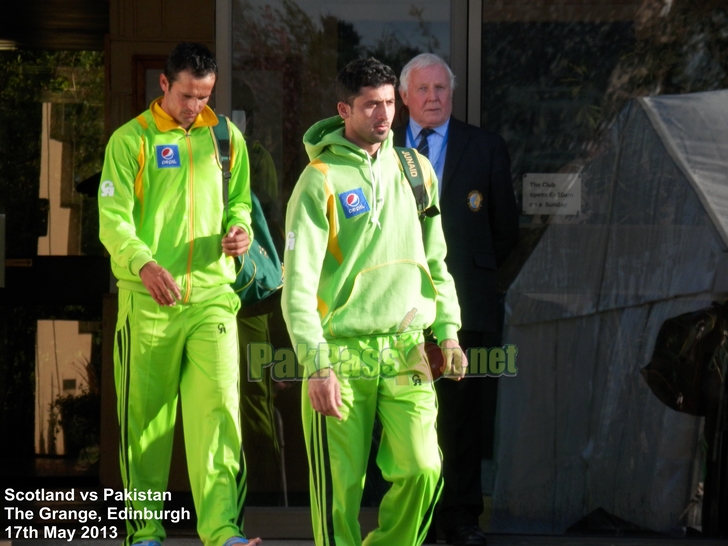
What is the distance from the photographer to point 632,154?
252 inches

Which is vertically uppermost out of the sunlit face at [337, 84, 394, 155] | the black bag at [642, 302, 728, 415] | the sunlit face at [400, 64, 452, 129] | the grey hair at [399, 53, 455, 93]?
the grey hair at [399, 53, 455, 93]

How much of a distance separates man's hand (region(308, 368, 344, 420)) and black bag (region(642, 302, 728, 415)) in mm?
2526

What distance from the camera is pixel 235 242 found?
529 centimetres

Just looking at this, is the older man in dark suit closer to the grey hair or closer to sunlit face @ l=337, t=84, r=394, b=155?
the grey hair

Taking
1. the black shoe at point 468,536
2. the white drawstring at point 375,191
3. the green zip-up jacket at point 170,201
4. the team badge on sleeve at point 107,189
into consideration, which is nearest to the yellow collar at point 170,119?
the green zip-up jacket at point 170,201

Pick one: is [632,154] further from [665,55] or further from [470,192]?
[470,192]

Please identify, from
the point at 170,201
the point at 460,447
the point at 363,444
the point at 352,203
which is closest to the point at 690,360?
the point at 460,447

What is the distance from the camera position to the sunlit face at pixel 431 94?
600 cm

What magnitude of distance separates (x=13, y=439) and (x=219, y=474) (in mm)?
3133

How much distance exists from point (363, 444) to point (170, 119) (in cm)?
168

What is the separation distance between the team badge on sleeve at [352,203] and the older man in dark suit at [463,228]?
1.41 meters

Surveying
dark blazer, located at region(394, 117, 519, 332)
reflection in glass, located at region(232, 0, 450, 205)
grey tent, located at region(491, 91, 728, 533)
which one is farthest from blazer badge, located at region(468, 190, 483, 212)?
reflection in glass, located at region(232, 0, 450, 205)

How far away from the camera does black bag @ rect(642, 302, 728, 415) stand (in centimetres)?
639

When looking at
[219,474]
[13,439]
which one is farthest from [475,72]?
[13,439]
